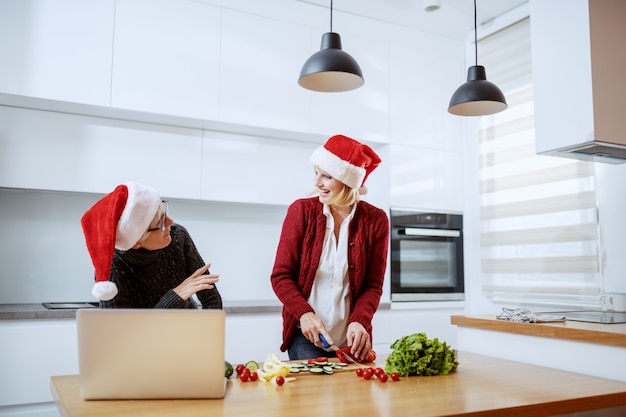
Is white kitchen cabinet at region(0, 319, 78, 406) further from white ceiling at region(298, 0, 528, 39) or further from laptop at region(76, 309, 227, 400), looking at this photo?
white ceiling at region(298, 0, 528, 39)

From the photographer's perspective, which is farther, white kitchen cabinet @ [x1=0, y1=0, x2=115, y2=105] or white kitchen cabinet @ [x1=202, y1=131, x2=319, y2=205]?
white kitchen cabinet @ [x1=202, y1=131, x2=319, y2=205]

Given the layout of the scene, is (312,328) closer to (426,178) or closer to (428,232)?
(428,232)

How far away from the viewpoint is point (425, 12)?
377cm

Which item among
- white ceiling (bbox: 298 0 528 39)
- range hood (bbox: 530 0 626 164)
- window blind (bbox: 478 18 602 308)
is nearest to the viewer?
range hood (bbox: 530 0 626 164)

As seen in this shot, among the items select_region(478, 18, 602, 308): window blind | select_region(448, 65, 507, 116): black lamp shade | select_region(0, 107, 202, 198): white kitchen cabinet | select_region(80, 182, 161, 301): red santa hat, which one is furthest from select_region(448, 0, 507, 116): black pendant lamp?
select_region(0, 107, 202, 198): white kitchen cabinet

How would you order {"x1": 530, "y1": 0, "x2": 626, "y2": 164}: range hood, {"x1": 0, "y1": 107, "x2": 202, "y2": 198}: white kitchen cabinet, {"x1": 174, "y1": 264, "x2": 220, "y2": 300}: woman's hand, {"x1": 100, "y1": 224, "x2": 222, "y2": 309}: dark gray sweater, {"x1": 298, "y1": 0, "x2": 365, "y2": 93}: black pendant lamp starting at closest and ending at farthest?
{"x1": 174, "y1": 264, "x2": 220, "y2": 300}: woman's hand → {"x1": 100, "y1": 224, "x2": 222, "y2": 309}: dark gray sweater → {"x1": 298, "y1": 0, "x2": 365, "y2": 93}: black pendant lamp → {"x1": 530, "y1": 0, "x2": 626, "y2": 164}: range hood → {"x1": 0, "y1": 107, "x2": 202, "y2": 198}: white kitchen cabinet

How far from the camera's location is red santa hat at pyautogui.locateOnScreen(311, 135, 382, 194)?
2145 millimetres

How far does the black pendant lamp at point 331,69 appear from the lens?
2.11 metres

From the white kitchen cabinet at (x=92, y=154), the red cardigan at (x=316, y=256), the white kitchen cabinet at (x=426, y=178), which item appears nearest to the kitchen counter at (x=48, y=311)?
the white kitchen cabinet at (x=92, y=154)

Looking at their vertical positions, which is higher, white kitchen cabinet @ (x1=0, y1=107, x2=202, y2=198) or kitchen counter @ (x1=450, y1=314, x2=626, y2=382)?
white kitchen cabinet @ (x1=0, y1=107, x2=202, y2=198)

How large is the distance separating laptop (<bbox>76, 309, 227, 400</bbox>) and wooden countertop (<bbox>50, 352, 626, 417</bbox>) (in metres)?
0.03

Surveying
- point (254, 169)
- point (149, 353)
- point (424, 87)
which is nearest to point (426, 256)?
point (424, 87)

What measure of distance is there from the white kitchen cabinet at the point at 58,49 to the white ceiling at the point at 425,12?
1362 mm

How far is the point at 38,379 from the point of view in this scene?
2.65 m
